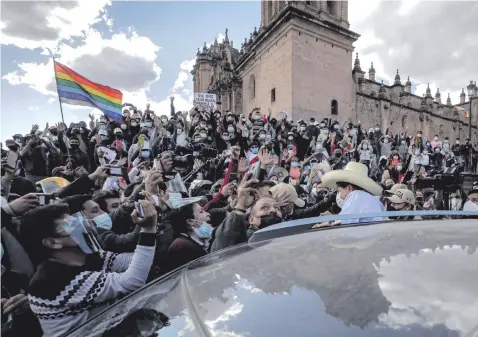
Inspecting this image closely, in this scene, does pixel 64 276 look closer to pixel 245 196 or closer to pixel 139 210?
pixel 139 210

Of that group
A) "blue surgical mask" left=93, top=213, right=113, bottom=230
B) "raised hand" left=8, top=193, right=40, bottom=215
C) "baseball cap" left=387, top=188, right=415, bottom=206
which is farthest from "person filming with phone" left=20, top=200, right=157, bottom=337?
"baseball cap" left=387, top=188, right=415, bottom=206

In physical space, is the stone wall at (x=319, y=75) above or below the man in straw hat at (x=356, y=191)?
above

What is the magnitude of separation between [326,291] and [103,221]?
8.54 ft

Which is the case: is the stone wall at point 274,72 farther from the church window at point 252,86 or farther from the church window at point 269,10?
the church window at point 269,10

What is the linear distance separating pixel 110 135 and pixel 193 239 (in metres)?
9.62

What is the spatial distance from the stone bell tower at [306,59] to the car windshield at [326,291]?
78.3 feet

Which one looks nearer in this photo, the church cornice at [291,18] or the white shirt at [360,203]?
the white shirt at [360,203]

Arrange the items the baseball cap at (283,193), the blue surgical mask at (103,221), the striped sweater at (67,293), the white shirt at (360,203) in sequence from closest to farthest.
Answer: the striped sweater at (67,293)
the blue surgical mask at (103,221)
the white shirt at (360,203)
the baseball cap at (283,193)

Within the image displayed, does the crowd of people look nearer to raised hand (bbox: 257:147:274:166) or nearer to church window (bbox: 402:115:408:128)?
raised hand (bbox: 257:147:274:166)

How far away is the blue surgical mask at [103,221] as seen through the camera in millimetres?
3152

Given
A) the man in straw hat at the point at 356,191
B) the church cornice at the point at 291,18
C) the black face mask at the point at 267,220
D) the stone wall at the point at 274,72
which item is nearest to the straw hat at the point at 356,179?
the man in straw hat at the point at 356,191

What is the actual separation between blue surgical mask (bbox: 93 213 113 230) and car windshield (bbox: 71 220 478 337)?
1.82 metres

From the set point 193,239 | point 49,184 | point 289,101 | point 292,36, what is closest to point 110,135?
point 49,184

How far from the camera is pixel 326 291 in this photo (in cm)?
108
